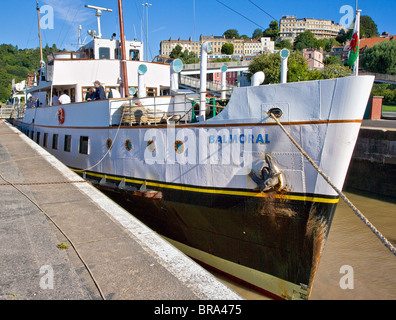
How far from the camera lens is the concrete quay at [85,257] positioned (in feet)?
10.8

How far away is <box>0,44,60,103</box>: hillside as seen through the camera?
338 ft

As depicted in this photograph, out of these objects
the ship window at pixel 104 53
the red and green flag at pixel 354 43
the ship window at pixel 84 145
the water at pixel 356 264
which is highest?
the ship window at pixel 104 53

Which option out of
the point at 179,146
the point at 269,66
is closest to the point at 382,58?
the point at 269,66

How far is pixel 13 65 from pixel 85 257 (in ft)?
518

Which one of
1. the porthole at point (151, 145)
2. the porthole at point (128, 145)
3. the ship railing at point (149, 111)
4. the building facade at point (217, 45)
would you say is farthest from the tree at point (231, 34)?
the porthole at point (151, 145)

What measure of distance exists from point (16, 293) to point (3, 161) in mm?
8345

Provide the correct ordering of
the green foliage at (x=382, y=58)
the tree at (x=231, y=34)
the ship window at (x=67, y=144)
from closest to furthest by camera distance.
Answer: the ship window at (x=67, y=144) → the green foliage at (x=382, y=58) → the tree at (x=231, y=34)

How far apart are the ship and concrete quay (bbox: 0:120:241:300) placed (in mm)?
2248

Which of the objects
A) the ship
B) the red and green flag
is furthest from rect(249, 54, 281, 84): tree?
the ship

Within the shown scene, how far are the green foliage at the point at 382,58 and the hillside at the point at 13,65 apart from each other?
9335 centimetres

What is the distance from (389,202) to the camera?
1493cm

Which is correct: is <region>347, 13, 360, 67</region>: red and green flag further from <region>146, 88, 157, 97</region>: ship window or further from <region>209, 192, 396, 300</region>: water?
<region>146, 88, 157, 97</region>: ship window

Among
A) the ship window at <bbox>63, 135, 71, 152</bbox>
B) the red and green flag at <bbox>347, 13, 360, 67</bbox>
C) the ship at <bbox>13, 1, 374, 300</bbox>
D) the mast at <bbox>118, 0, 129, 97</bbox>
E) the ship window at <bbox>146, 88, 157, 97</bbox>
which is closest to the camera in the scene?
the ship at <bbox>13, 1, 374, 300</bbox>

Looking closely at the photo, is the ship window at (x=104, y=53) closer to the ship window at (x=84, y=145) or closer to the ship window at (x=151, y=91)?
the ship window at (x=151, y=91)
